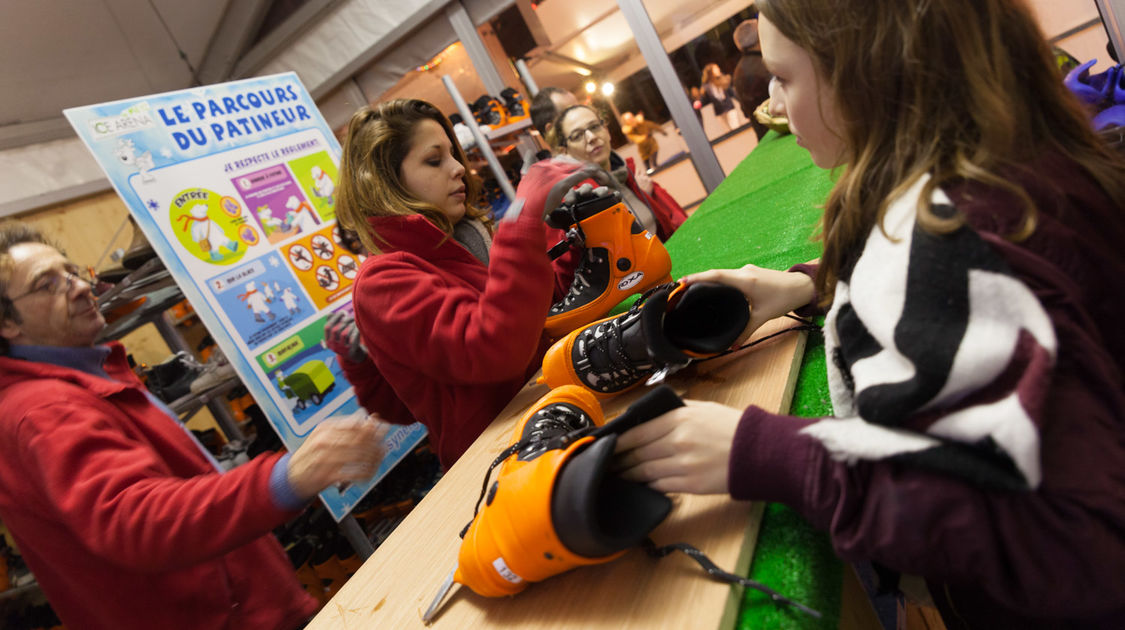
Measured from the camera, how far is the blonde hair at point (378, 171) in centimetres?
128

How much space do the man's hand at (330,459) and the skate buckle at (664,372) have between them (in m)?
0.49

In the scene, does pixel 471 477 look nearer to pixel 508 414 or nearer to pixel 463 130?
pixel 508 414

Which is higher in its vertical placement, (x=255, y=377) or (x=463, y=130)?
(x=463, y=130)

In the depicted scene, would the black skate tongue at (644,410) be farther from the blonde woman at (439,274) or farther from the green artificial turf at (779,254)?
the blonde woman at (439,274)

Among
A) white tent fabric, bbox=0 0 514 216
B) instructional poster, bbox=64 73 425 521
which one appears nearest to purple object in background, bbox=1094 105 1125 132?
instructional poster, bbox=64 73 425 521

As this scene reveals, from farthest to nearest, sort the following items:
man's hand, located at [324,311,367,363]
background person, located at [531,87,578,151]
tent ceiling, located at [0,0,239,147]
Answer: tent ceiling, located at [0,0,239,147]
background person, located at [531,87,578,151]
man's hand, located at [324,311,367,363]

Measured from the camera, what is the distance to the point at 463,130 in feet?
10.9

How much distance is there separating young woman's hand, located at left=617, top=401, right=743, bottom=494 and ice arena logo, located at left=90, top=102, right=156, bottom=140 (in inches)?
82.7

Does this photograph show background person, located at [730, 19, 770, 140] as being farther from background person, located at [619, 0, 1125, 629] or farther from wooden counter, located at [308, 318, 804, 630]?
background person, located at [619, 0, 1125, 629]

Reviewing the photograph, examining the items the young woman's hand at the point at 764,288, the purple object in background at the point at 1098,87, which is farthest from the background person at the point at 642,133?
the young woman's hand at the point at 764,288

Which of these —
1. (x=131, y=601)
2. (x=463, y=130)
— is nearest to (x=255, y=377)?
(x=131, y=601)

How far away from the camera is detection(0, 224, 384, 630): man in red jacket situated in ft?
3.18

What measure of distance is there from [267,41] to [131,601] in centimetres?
447

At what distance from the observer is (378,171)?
1.31m
